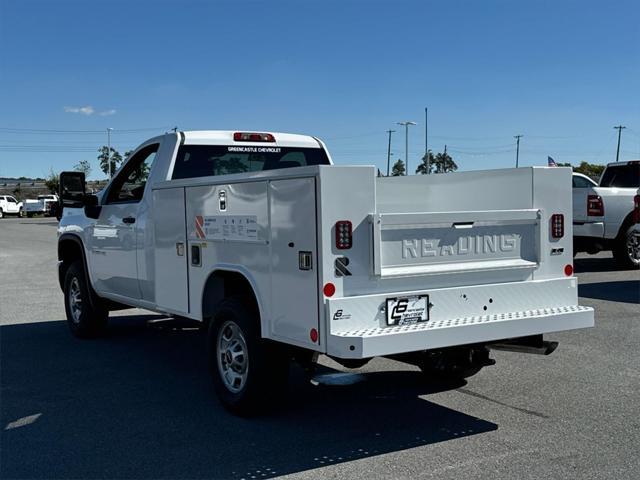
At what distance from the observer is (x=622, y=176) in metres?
16.3

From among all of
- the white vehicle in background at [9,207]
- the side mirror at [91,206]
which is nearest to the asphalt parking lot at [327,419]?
the side mirror at [91,206]

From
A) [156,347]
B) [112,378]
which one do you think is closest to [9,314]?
[156,347]

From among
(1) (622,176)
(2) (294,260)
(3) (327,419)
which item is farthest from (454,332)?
(1) (622,176)

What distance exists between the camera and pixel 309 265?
15.6ft

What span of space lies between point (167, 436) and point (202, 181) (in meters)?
1.95

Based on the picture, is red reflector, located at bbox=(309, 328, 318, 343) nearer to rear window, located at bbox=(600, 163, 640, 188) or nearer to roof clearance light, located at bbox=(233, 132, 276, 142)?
roof clearance light, located at bbox=(233, 132, 276, 142)

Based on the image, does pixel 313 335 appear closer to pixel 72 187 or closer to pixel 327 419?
pixel 327 419

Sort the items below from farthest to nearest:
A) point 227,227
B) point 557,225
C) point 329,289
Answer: point 557,225, point 227,227, point 329,289

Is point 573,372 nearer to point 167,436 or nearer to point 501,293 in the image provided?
point 501,293

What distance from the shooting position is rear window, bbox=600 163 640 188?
16.1 metres

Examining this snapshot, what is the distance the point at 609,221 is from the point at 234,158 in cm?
1030

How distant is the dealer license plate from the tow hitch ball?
0.83m

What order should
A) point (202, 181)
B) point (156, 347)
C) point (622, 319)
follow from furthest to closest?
1. point (622, 319)
2. point (156, 347)
3. point (202, 181)

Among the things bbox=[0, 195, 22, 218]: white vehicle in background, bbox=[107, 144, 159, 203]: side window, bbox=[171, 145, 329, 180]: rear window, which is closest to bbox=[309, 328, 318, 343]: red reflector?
bbox=[171, 145, 329, 180]: rear window
